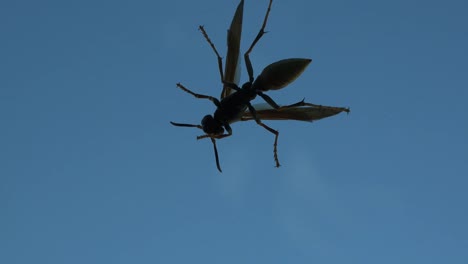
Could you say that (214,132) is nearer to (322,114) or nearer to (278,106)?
(278,106)

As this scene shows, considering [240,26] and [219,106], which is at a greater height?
[240,26]

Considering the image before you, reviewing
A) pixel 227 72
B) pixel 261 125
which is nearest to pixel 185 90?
pixel 227 72

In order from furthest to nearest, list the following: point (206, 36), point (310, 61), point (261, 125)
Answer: point (206, 36) → point (261, 125) → point (310, 61)

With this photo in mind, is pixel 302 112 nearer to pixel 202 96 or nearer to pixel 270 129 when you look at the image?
pixel 270 129

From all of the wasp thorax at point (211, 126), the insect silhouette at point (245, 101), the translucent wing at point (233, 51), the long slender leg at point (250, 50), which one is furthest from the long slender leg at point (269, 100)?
the wasp thorax at point (211, 126)

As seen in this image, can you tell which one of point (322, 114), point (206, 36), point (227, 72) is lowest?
point (322, 114)

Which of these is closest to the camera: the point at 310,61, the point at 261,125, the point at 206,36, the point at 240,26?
the point at 310,61

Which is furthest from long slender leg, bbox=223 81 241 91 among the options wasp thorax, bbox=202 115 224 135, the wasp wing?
wasp thorax, bbox=202 115 224 135

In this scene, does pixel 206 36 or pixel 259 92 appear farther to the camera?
pixel 206 36
